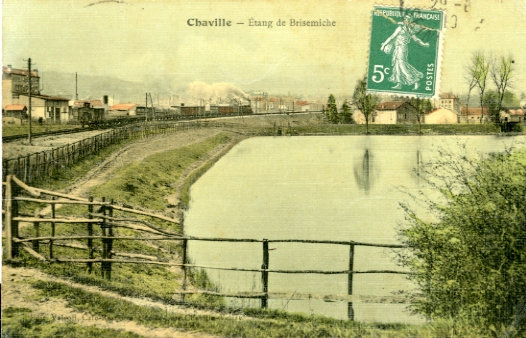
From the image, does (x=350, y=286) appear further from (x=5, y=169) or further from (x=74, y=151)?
(x=5, y=169)

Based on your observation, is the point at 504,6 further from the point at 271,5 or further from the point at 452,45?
the point at 271,5

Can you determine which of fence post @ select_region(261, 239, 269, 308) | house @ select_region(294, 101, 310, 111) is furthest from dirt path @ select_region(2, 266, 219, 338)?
house @ select_region(294, 101, 310, 111)

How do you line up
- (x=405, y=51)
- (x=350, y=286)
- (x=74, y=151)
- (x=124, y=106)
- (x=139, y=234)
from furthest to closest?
(x=139, y=234)
(x=124, y=106)
(x=74, y=151)
(x=405, y=51)
(x=350, y=286)

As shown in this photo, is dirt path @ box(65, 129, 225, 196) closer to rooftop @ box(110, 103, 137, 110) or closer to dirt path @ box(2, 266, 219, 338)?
rooftop @ box(110, 103, 137, 110)

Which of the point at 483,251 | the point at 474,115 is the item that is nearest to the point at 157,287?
the point at 483,251

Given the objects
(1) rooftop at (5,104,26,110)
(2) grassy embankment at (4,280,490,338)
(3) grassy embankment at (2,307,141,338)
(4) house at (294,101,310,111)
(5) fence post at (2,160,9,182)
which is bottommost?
(3) grassy embankment at (2,307,141,338)

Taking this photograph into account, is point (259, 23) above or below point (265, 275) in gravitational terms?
above
